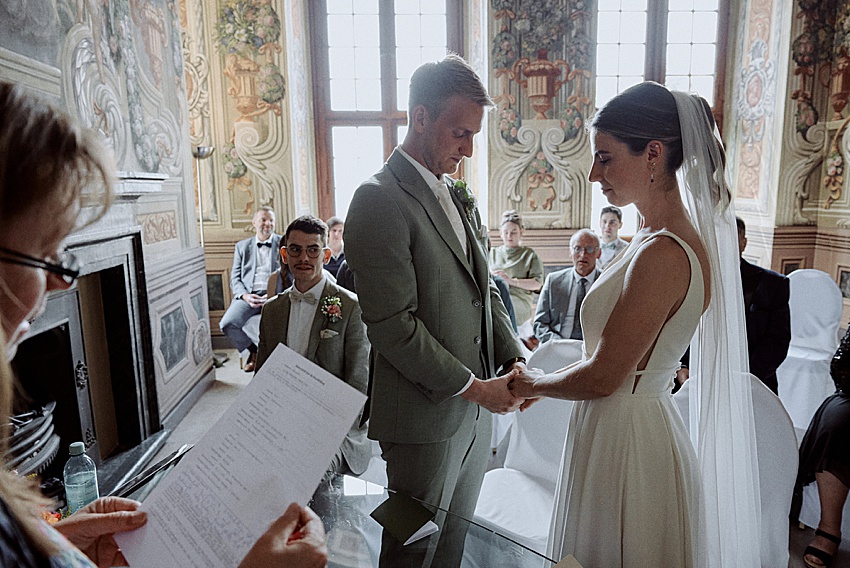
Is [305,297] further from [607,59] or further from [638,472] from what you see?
[607,59]

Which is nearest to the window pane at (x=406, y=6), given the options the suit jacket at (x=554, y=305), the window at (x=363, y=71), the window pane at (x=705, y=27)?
the window at (x=363, y=71)

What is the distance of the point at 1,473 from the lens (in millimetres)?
563

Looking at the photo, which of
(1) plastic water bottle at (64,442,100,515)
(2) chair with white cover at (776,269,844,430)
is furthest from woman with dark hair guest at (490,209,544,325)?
(1) plastic water bottle at (64,442,100,515)

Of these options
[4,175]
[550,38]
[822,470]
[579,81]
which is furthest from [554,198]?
[4,175]

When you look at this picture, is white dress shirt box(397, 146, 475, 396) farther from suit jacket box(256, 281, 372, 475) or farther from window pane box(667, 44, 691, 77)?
window pane box(667, 44, 691, 77)

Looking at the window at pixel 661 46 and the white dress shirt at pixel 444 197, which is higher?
the window at pixel 661 46

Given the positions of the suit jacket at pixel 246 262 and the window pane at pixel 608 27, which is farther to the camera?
the window pane at pixel 608 27

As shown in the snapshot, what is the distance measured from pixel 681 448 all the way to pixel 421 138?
1133 millimetres

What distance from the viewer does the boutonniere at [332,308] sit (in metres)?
2.61

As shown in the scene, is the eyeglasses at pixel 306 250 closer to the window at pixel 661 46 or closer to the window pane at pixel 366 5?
the window at pixel 661 46

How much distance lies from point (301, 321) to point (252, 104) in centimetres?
386

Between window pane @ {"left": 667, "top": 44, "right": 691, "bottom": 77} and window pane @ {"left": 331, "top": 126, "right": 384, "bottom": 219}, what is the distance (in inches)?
135

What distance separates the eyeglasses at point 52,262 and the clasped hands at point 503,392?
1202 mm

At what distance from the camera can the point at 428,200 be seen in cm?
164
